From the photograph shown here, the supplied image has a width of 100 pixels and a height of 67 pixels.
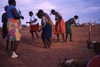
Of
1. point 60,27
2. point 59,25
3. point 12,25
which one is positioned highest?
point 12,25

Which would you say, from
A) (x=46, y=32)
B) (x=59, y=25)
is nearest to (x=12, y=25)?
(x=46, y=32)

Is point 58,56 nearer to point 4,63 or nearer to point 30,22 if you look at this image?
point 4,63

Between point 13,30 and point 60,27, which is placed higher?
point 13,30

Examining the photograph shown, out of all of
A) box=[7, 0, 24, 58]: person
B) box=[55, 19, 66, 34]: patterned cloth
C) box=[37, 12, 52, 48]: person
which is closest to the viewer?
box=[7, 0, 24, 58]: person

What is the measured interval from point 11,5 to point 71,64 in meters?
3.12

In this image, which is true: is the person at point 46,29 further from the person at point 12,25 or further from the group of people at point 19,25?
the person at point 12,25

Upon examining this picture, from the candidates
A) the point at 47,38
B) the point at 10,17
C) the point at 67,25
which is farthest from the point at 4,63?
the point at 67,25

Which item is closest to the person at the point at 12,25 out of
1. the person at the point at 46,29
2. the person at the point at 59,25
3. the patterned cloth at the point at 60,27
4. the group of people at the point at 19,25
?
the group of people at the point at 19,25

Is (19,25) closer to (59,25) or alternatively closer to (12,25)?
(12,25)

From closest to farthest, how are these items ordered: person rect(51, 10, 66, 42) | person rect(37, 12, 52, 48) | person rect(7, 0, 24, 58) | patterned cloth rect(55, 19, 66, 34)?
person rect(7, 0, 24, 58), person rect(37, 12, 52, 48), person rect(51, 10, 66, 42), patterned cloth rect(55, 19, 66, 34)

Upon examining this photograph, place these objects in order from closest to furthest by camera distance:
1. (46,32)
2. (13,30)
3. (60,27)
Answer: (13,30) < (46,32) < (60,27)

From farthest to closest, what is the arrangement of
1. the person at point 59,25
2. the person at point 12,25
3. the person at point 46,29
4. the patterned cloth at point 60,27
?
the patterned cloth at point 60,27 < the person at point 59,25 < the person at point 46,29 < the person at point 12,25

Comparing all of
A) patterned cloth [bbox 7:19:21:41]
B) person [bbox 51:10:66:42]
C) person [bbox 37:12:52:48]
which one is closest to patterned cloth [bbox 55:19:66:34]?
person [bbox 51:10:66:42]

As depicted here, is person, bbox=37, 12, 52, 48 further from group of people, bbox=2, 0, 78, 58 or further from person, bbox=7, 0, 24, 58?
person, bbox=7, 0, 24, 58
